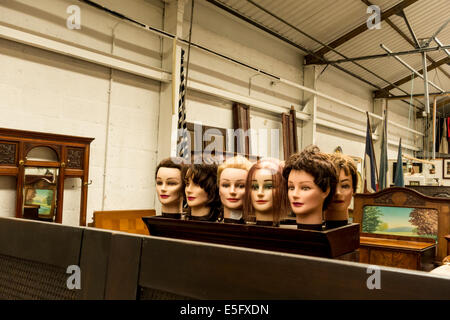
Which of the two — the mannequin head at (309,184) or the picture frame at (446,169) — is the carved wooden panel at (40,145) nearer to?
the mannequin head at (309,184)

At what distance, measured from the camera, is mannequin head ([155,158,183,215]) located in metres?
1.51

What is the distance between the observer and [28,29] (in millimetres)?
3801

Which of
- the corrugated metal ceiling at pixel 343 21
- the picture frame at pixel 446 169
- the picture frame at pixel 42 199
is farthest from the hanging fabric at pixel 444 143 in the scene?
the picture frame at pixel 42 199

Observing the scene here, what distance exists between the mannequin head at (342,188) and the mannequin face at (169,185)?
0.58 metres

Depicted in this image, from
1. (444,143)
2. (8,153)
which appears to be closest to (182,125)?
(8,153)

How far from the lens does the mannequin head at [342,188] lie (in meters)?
1.38

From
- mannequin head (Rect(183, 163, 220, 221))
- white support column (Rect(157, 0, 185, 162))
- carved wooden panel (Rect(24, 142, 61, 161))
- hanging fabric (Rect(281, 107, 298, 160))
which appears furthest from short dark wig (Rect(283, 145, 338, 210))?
hanging fabric (Rect(281, 107, 298, 160))

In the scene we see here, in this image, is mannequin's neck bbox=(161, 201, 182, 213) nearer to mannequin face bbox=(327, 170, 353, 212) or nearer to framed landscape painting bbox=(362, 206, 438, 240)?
mannequin face bbox=(327, 170, 353, 212)

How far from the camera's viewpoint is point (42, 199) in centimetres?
366

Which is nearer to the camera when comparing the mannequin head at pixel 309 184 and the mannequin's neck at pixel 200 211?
the mannequin head at pixel 309 184

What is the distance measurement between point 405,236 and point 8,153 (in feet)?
12.2

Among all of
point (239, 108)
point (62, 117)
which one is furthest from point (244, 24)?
point (62, 117)

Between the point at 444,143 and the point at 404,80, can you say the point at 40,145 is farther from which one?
the point at 444,143
